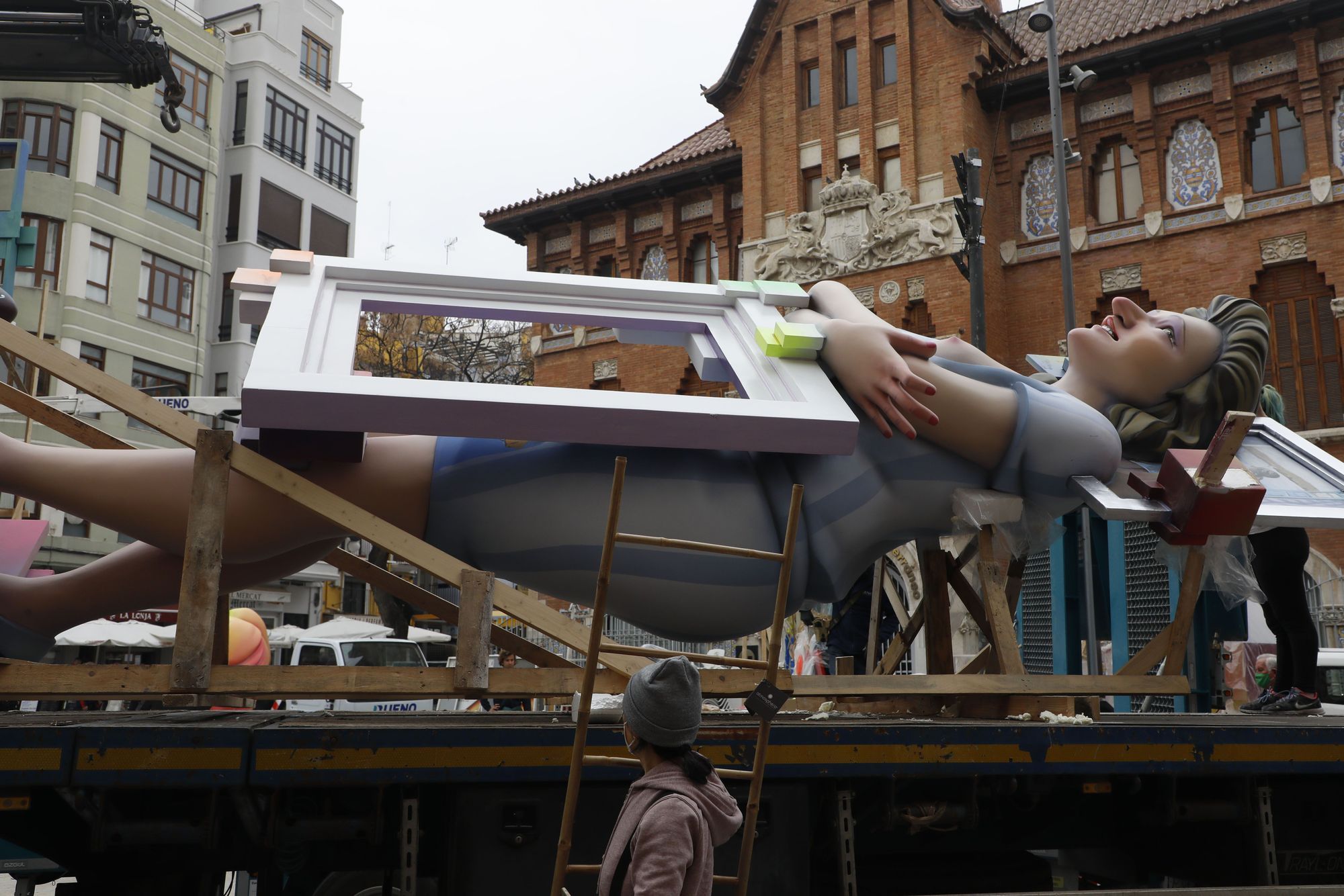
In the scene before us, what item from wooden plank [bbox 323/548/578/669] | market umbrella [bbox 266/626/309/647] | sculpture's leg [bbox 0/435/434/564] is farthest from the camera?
market umbrella [bbox 266/626/309/647]

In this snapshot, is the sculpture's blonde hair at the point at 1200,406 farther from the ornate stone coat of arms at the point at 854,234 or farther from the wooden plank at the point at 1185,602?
the ornate stone coat of arms at the point at 854,234

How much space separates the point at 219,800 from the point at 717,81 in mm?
Answer: 23431

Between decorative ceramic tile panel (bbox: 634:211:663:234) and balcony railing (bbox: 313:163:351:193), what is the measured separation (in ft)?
38.8

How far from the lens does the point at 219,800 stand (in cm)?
353

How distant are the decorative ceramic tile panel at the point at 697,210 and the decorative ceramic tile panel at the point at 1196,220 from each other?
31.7 feet

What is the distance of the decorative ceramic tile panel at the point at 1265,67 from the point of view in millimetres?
19766

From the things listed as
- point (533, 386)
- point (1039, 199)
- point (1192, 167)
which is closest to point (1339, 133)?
point (1192, 167)

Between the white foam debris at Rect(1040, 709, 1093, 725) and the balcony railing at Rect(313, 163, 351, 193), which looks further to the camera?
the balcony railing at Rect(313, 163, 351, 193)

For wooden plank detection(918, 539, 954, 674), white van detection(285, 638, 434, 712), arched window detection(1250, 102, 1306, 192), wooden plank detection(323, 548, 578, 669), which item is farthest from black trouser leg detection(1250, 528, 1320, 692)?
arched window detection(1250, 102, 1306, 192)

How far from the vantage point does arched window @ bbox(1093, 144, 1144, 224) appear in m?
21.3

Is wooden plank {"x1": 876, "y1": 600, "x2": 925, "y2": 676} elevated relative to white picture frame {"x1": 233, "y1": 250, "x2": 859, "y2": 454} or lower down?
lower down

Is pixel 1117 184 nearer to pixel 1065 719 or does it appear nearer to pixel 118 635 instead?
pixel 118 635

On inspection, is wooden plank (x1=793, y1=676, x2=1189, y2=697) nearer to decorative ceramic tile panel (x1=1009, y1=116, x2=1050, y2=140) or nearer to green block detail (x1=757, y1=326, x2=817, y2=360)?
green block detail (x1=757, y1=326, x2=817, y2=360)

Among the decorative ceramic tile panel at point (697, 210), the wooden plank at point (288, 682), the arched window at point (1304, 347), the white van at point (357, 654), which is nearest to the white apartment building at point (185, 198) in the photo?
the white van at point (357, 654)
